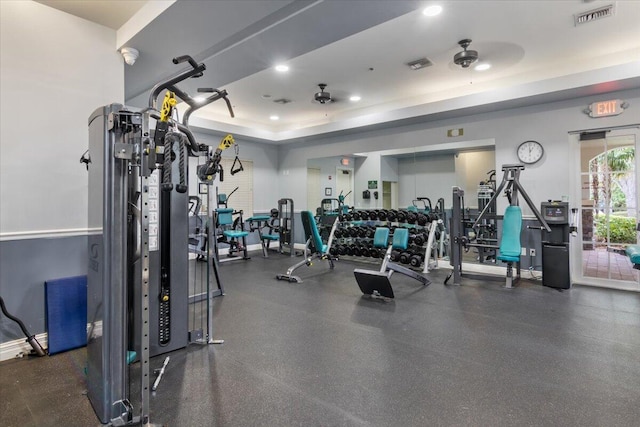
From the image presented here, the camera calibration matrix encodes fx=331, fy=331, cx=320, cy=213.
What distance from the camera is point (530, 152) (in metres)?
5.23

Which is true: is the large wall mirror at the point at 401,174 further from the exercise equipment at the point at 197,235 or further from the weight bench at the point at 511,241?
the exercise equipment at the point at 197,235

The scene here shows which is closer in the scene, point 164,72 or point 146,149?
point 146,149

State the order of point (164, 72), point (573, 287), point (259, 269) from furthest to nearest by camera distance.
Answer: point (259, 269)
point (573, 287)
point (164, 72)

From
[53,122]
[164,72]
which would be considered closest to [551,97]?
[164,72]

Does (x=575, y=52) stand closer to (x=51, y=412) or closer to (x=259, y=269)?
(x=259, y=269)

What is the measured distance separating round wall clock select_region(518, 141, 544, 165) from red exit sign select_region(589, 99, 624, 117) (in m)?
0.75

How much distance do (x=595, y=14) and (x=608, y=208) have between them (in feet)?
8.97

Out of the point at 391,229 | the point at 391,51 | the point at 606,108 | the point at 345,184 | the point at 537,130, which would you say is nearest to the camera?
the point at 391,51

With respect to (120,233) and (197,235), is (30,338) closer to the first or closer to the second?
(120,233)

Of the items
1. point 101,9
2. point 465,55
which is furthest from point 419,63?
point 101,9

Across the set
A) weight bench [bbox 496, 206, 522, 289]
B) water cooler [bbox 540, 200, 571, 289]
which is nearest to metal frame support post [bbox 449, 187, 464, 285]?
weight bench [bbox 496, 206, 522, 289]

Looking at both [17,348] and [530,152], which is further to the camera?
[530,152]

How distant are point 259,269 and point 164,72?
3.50 m

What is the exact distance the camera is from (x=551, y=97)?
480 centimetres
